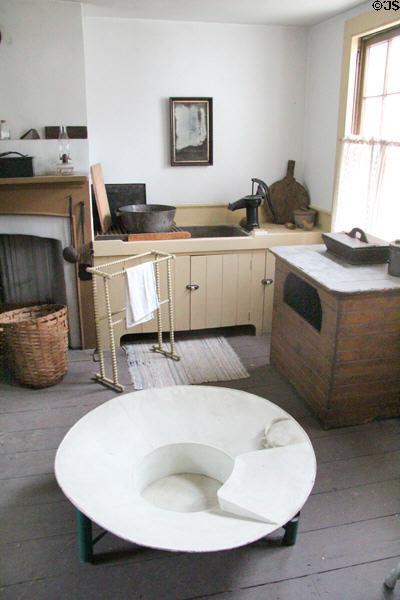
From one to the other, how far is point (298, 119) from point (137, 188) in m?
1.43

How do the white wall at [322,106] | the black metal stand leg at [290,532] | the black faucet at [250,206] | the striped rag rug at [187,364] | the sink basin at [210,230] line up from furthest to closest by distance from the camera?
the sink basin at [210,230], the black faucet at [250,206], the white wall at [322,106], the striped rag rug at [187,364], the black metal stand leg at [290,532]

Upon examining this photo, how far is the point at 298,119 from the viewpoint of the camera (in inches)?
155

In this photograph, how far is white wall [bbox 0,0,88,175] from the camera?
3.08 m

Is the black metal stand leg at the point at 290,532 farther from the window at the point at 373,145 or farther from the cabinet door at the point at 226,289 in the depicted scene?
the cabinet door at the point at 226,289

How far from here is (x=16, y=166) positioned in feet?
10.1

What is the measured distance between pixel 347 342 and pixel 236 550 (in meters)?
1.09

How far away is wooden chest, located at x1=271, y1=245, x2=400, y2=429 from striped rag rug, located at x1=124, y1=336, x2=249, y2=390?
1.79ft

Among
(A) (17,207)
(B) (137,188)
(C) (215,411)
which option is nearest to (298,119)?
(B) (137,188)

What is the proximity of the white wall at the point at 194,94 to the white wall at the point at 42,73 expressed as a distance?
0.33m

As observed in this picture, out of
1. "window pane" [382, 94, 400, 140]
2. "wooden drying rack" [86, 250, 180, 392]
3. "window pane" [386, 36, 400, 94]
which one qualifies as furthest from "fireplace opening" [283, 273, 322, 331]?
"window pane" [386, 36, 400, 94]

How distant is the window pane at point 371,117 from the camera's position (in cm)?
311

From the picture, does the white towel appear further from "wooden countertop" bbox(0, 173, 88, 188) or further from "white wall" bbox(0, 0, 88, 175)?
"white wall" bbox(0, 0, 88, 175)

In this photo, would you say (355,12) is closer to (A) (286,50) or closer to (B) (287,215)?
(A) (286,50)

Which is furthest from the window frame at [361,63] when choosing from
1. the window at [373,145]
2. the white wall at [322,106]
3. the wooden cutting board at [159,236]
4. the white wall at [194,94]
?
the wooden cutting board at [159,236]
